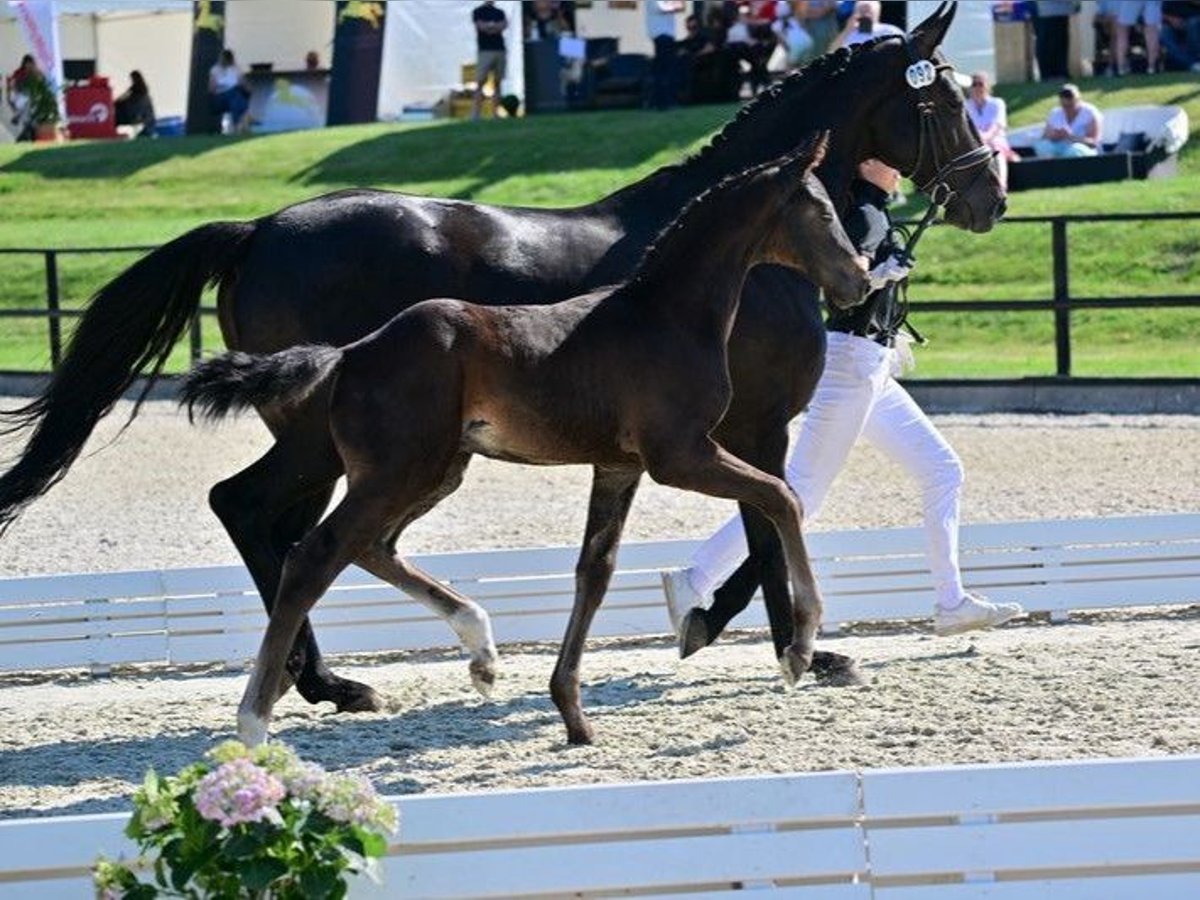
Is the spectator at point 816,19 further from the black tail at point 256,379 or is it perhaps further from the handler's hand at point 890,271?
the black tail at point 256,379

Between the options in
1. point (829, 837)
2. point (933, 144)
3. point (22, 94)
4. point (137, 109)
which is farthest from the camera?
point (137, 109)

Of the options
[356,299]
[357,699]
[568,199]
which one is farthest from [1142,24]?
[357,699]

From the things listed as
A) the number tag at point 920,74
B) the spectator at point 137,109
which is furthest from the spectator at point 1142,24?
the number tag at point 920,74

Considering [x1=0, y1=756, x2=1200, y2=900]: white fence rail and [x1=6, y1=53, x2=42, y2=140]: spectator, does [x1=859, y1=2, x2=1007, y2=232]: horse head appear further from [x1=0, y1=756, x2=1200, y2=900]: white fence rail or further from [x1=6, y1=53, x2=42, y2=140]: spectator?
[x1=6, y1=53, x2=42, y2=140]: spectator

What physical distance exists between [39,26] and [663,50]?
7.74 metres

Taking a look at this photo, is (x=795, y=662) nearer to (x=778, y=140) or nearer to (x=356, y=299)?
(x=356, y=299)

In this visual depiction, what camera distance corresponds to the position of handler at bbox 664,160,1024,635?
816 centimetres

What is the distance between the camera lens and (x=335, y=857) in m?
4.64

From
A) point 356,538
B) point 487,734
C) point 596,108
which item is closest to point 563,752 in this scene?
point 487,734

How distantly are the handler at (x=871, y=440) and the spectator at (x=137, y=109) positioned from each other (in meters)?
22.8

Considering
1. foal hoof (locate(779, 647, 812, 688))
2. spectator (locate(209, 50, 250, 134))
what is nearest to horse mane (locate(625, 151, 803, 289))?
foal hoof (locate(779, 647, 812, 688))

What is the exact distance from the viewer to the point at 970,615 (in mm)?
8195

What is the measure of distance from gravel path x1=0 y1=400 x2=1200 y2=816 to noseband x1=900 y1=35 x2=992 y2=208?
5.38 ft

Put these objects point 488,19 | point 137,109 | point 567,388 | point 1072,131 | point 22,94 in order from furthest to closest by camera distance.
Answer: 1. point 137,109
2. point 22,94
3. point 488,19
4. point 1072,131
5. point 567,388
